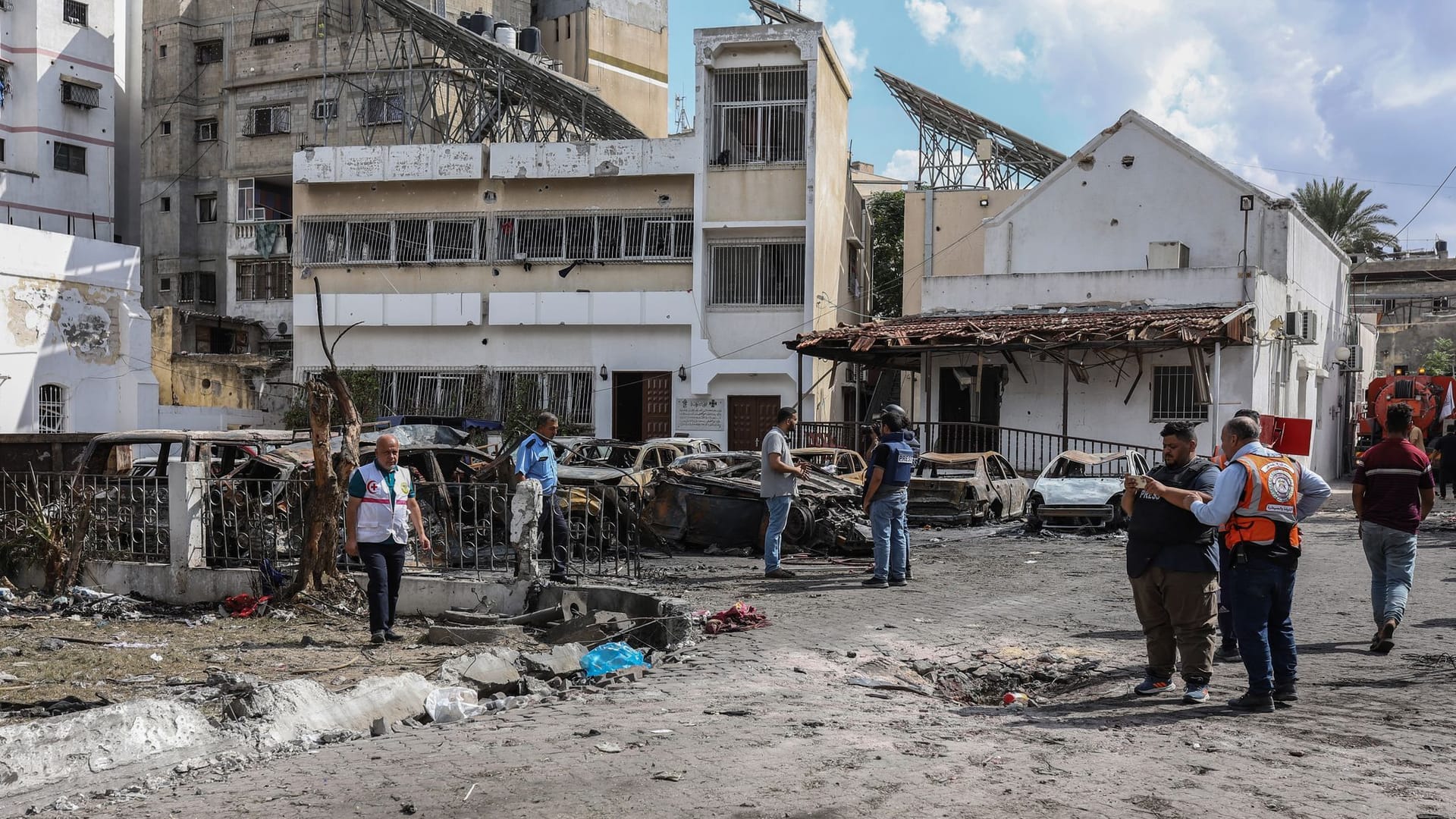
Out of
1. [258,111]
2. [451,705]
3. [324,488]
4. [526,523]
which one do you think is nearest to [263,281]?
[258,111]

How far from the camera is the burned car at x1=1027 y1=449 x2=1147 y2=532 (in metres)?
18.1

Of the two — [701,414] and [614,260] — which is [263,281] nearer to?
[614,260]

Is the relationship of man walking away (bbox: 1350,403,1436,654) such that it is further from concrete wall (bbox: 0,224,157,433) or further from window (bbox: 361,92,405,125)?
window (bbox: 361,92,405,125)

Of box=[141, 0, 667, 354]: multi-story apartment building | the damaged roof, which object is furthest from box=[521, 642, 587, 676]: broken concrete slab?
box=[141, 0, 667, 354]: multi-story apartment building

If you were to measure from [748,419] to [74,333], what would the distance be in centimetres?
1612

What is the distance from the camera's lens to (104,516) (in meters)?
11.8

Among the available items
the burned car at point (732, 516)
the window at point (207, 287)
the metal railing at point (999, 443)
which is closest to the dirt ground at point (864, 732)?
the burned car at point (732, 516)

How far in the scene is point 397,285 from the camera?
107 feet

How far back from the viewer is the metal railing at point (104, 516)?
11.6 m

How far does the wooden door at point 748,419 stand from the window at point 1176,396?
31.8ft

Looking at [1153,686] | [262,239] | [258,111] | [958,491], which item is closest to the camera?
[1153,686]

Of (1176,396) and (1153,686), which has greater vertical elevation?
(1176,396)

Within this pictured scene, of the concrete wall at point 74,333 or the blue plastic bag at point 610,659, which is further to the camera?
the concrete wall at point 74,333

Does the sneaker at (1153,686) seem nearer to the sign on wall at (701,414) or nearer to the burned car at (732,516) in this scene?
the burned car at (732,516)
